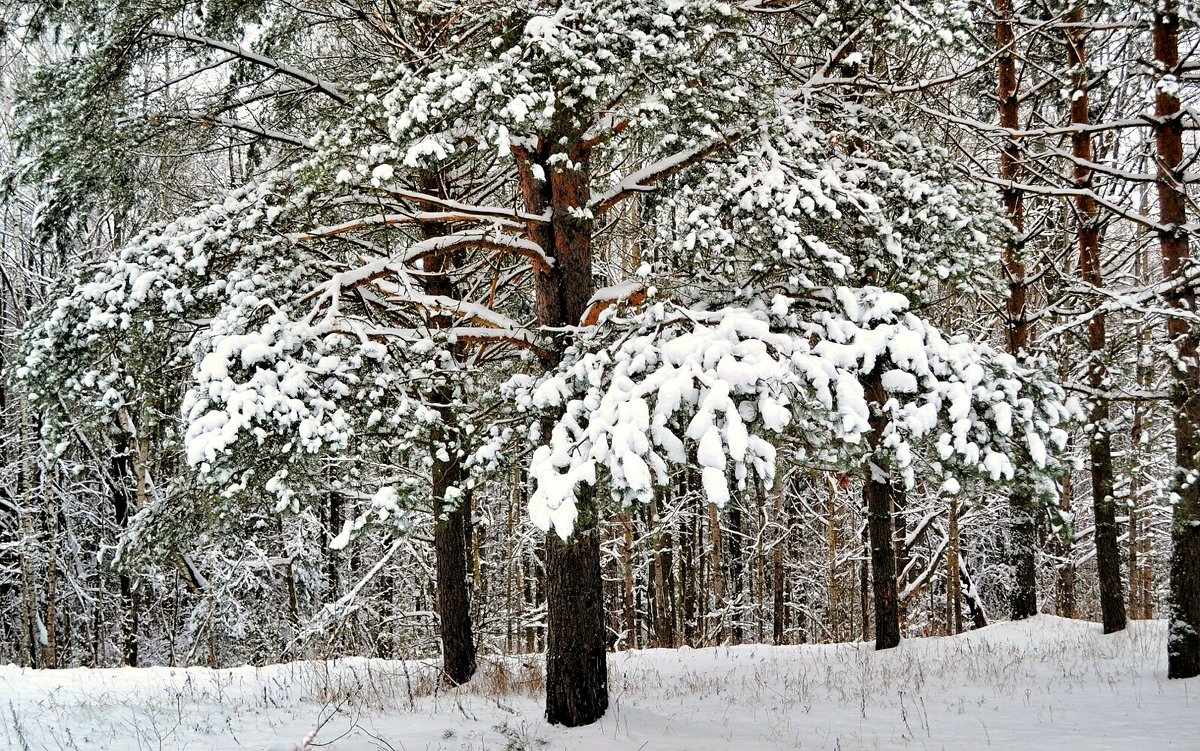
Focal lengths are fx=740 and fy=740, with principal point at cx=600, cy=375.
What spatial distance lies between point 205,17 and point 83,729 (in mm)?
6180

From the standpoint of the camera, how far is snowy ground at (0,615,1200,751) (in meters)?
A: 6.07

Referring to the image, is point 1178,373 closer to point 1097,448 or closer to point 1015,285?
point 1097,448

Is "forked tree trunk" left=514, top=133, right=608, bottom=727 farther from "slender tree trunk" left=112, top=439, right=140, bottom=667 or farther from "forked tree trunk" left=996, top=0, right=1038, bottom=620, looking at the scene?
"slender tree trunk" left=112, top=439, right=140, bottom=667

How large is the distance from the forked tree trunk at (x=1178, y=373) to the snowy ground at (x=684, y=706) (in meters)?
0.48

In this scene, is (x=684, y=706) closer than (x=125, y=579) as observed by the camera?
Yes

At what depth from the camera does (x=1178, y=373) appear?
6.91m

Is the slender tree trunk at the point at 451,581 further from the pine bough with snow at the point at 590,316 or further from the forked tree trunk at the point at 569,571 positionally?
the forked tree trunk at the point at 569,571

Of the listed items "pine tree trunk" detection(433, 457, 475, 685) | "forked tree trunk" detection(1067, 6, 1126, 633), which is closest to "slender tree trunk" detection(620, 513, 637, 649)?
"pine tree trunk" detection(433, 457, 475, 685)

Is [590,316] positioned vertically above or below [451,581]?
above

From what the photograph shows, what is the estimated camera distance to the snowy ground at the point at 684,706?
607 centimetres

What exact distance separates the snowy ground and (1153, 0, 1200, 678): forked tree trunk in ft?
1.58

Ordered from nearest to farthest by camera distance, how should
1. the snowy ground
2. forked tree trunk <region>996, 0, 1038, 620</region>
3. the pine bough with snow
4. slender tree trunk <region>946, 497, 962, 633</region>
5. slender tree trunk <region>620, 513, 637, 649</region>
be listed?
A: the pine bough with snow, the snowy ground, forked tree trunk <region>996, 0, 1038, 620</region>, slender tree trunk <region>946, 497, 962, 633</region>, slender tree trunk <region>620, 513, 637, 649</region>

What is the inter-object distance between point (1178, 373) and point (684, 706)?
229 inches

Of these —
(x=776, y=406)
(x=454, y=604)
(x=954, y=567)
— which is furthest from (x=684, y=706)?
(x=954, y=567)
